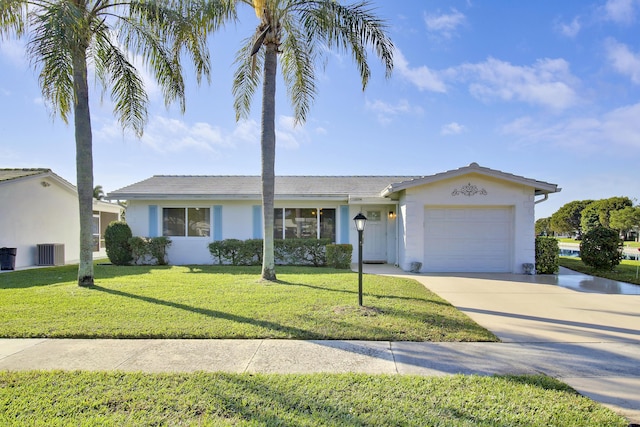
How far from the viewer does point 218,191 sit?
14.1m

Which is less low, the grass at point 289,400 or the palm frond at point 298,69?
the palm frond at point 298,69

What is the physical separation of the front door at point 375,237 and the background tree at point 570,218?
7530cm

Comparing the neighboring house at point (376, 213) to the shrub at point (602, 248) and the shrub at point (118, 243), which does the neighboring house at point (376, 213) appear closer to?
the shrub at point (118, 243)

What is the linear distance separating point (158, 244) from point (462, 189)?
38.8 feet

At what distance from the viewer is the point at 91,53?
913 centimetres

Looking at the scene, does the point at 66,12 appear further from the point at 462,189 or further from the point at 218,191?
the point at 462,189

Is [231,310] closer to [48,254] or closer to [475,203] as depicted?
[475,203]

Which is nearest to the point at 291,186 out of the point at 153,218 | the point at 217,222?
the point at 217,222

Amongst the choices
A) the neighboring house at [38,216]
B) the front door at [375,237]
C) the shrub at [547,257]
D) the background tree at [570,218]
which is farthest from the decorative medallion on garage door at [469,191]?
the background tree at [570,218]

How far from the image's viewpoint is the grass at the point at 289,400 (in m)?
2.72

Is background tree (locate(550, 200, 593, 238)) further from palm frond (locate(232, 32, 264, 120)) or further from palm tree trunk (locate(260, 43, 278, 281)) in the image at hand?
palm tree trunk (locate(260, 43, 278, 281))

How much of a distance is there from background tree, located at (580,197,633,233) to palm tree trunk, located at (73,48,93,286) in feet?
230

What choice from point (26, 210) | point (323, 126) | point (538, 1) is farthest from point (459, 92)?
point (26, 210)

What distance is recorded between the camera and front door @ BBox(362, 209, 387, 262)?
1432 centimetres
